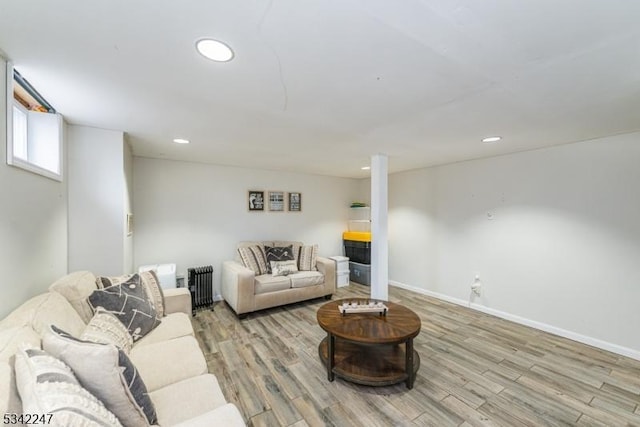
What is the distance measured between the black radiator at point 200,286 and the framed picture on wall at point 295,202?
5.89 feet

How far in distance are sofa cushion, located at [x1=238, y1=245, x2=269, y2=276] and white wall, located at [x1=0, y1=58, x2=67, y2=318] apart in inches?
81.2

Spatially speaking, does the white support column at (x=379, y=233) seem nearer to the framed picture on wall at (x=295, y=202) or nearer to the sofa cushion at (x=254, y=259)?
the sofa cushion at (x=254, y=259)

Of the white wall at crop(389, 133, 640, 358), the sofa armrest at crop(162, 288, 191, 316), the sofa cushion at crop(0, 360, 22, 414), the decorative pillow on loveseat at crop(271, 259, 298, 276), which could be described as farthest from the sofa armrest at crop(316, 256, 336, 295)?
the sofa cushion at crop(0, 360, 22, 414)

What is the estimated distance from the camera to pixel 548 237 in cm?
314

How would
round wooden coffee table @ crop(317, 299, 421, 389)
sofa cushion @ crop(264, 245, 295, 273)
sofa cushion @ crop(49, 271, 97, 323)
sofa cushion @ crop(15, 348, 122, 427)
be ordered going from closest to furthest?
sofa cushion @ crop(15, 348, 122, 427)
sofa cushion @ crop(49, 271, 97, 323)
round wooden coffee table @ crop(317, 299, 421, 389)
sofa cushion @ crop(264, 245, 295, 273)

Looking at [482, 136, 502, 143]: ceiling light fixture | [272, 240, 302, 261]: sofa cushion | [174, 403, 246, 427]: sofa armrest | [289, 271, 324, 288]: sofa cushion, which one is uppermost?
[482, 136, 502, 143]: ceiling light fixture

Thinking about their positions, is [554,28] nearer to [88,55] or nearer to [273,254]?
[88,55]

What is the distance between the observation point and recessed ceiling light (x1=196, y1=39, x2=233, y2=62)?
1213 mm

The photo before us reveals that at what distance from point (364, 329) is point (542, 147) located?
3094 millimetres

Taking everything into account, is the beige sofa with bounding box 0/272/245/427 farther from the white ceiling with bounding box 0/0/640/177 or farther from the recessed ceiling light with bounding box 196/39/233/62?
the recessed ceiling light with bounding box 196/39/233/62

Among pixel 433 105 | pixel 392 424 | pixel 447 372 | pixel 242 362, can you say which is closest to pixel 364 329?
pixel 392 424

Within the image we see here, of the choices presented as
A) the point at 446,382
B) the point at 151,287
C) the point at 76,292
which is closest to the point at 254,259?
the point at 151,287

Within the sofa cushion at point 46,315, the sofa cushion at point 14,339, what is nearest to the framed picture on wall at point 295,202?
the sofa cushion at point 46,315

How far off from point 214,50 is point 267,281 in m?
2.95
